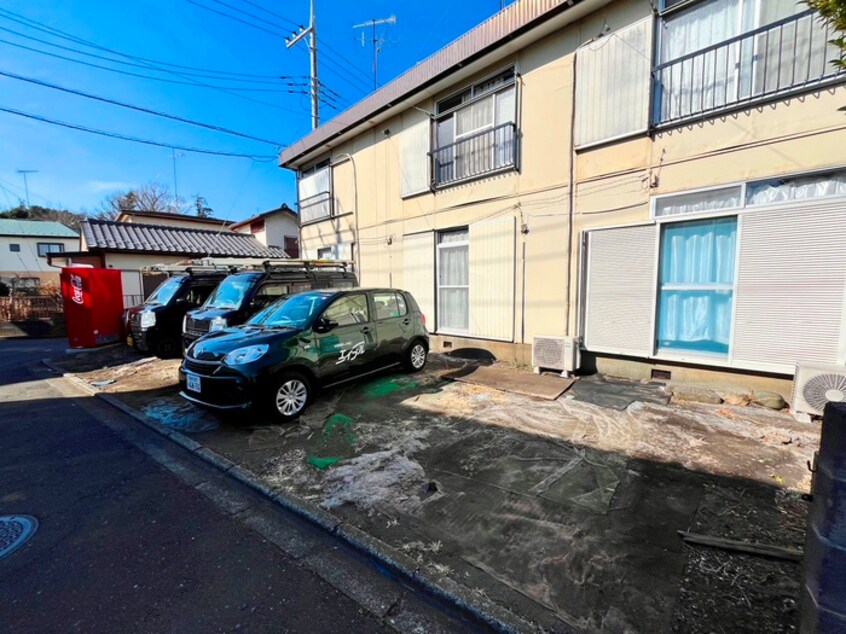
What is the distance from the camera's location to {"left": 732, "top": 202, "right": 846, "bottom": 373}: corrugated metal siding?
4.32 meters

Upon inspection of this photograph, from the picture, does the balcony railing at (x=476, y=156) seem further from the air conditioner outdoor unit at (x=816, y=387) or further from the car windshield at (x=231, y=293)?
the air conditioner outdoor unit at (x=816, y=387)

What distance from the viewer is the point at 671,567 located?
7.27ft

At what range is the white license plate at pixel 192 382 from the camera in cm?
→ 445

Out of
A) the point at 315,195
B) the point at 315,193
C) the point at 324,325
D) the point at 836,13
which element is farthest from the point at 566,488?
the point at 315,193

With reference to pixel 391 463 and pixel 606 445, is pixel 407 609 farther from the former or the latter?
pixel 606 445

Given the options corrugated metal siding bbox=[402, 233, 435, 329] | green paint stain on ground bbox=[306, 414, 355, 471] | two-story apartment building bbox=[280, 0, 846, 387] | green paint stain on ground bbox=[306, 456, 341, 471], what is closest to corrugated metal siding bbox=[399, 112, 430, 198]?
two-story apartment building bbox=[280, 0, 846, 387]

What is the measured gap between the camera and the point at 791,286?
4555 mm

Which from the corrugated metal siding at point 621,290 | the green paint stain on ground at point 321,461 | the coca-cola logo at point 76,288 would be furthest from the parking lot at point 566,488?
the coca-cola logo at point 76,288

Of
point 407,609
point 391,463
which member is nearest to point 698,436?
point 391,463

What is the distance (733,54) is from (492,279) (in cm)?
458

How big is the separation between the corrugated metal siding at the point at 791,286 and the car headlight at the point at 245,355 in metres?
6.01

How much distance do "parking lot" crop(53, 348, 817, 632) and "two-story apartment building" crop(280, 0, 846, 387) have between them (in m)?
→ 1.19

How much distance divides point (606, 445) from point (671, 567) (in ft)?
5.43

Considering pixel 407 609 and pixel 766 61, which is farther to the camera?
pixel 766 61
